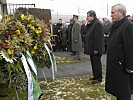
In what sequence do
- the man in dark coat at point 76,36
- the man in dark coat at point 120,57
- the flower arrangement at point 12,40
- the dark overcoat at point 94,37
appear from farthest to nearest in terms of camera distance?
the man in dark coat at point 76,36, the dark overcoat at point 94,37, the flower arrangement at point 12,40, the man in dark coat at point 120,57

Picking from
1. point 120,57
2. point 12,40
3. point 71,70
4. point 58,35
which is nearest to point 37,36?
point 12,40

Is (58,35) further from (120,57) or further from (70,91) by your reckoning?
(120,57)

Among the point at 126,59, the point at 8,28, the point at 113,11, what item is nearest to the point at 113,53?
the point at 126,59

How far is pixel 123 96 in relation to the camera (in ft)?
14.6

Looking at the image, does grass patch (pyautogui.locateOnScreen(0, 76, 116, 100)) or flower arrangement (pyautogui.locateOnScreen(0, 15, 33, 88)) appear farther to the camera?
grass patch (pyautogui.locateOnScreen(0, 76, 116, 100))

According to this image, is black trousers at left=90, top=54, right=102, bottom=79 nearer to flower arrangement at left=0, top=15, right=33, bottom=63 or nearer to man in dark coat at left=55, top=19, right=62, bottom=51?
flower arrangement at left=0, top=15, right=33, bottom=63

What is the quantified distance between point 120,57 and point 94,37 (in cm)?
234

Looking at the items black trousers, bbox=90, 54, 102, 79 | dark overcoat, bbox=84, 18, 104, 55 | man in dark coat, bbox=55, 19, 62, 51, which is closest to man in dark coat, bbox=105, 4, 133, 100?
dark overcoat, bbox=84, 18, 104, 55

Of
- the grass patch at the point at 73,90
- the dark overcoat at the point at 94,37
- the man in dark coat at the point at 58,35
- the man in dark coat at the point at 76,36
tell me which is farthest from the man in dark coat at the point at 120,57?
the man in dark coat at the point at 58,35

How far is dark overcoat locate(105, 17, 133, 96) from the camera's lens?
426 centimetres

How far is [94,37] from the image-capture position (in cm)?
665

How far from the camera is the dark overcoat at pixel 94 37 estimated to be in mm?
6574

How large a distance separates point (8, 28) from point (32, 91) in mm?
1254

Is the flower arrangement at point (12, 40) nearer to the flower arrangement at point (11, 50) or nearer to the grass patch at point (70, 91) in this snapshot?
the flower arrangement at point (11, 50)
